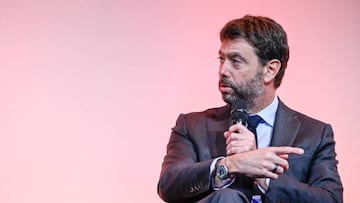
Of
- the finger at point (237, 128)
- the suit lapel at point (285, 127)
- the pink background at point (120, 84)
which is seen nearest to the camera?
the finger at point (237, 128)

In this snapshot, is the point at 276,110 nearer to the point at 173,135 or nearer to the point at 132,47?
the point at 173,135

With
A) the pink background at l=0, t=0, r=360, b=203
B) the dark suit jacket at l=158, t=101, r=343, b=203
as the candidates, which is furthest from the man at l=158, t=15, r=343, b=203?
the pink background at l=0, t=0, r=360, b=203

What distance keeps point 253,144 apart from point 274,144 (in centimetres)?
19

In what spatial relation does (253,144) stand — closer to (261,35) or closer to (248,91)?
(248,91)

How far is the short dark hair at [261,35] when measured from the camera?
5.82ft

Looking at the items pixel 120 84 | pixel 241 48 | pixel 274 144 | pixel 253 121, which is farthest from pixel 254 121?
pixel 120 84

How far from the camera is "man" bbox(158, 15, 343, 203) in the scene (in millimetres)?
1550

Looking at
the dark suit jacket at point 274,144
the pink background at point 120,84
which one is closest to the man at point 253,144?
the dark suit jacket at point 274,144

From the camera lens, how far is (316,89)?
7.72ft

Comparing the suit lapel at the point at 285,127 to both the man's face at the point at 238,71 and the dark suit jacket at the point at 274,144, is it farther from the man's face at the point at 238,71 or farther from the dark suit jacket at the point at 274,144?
the man's face at the point at 238,71

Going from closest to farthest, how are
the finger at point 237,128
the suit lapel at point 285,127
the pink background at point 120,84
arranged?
the finger at point 237,128 < the suit lapel at point 285,127 < the pink background at point 120,84

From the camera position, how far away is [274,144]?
5.69 ft

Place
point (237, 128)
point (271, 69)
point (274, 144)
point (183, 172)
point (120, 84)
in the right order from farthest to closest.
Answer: point (120, 84) < point (271, 69) < point (274, 144) < point (183, 172) < point (237, 128)

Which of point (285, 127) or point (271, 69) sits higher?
point (271, 69)
